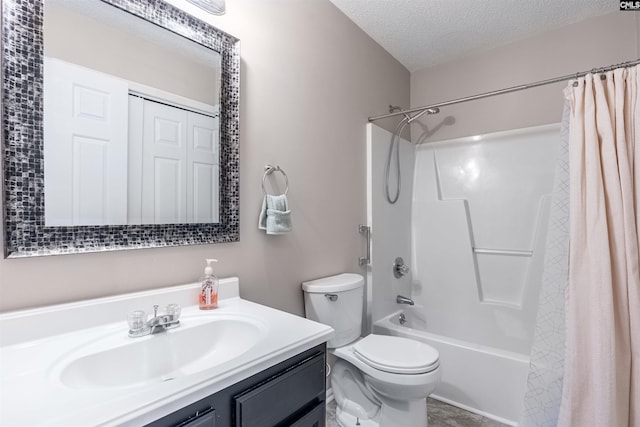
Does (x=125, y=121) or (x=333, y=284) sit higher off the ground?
(x=125, y=121)

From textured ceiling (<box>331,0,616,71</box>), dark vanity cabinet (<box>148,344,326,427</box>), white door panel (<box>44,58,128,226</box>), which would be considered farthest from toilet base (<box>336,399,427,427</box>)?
textured ceiling (<box>331,0,616,71</box>)

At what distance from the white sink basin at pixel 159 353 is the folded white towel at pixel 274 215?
0.46 m

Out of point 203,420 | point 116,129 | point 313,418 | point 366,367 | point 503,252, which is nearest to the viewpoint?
point 203,420

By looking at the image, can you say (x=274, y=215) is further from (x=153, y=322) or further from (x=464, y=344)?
(x=464, y=344)

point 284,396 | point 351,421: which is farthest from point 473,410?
point 284,396

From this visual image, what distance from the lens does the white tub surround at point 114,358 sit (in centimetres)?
56

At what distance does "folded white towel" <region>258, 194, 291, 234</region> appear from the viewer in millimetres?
1444

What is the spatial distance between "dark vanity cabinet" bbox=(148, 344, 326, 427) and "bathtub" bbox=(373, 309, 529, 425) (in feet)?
4.40

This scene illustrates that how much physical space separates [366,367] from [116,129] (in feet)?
4.80

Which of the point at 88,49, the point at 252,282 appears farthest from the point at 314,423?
the point at 88,49

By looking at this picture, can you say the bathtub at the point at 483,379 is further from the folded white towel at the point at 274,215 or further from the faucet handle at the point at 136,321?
the faucet handle at the point at 136,321

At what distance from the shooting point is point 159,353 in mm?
937

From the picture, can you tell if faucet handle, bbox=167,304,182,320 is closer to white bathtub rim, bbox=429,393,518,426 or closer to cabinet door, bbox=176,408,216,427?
cabinet door, bbox=176,408,216,427

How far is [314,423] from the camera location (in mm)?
925
